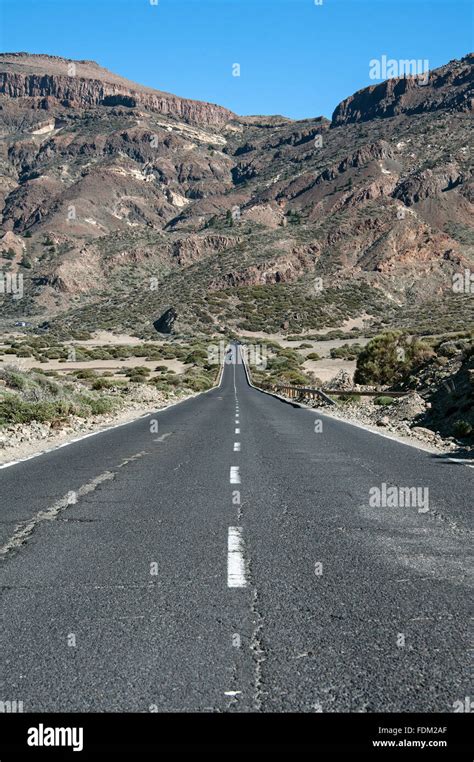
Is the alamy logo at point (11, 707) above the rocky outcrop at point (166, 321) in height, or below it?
below

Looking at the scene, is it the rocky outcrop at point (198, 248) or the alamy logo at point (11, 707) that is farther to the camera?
the rocky outcrop at point (198, 248)

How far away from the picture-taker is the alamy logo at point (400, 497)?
27.9 ft

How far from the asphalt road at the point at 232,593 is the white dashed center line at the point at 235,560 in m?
0.03

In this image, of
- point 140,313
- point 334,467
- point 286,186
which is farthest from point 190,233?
point 334,467

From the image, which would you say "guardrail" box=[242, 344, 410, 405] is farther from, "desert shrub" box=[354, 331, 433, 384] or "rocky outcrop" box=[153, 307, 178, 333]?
"rocky outcrop" box=[153, 307, 178, 333]

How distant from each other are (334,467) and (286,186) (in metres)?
172

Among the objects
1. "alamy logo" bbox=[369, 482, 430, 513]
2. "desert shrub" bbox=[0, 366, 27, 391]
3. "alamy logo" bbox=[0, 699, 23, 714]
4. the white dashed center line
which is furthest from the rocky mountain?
"alamy logo" bbox=[0, 699, 23, 714]

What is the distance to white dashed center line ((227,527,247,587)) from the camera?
5346 mm

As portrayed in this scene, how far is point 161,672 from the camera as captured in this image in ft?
12.1

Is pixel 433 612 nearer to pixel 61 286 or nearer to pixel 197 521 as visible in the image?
pixel 197 521
